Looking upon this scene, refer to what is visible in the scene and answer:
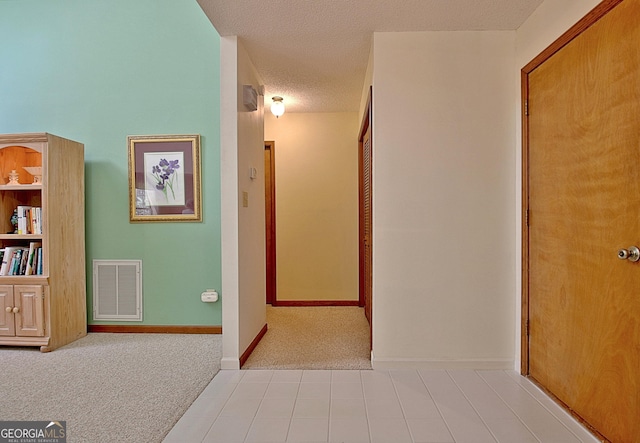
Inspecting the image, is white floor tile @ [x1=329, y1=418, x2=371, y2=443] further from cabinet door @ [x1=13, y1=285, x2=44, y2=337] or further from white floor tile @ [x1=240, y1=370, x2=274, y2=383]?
cabinet door @ [x1=13, y1=285, x2=44, y2=337]

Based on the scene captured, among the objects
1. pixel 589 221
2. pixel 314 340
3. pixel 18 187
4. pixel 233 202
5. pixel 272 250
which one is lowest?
pixel 314 340

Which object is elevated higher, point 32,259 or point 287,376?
point 32,259

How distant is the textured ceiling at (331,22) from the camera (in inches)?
93.2

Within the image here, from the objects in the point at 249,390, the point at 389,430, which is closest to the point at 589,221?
the point at 389,430

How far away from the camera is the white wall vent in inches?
145

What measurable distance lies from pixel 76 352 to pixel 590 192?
379 cm

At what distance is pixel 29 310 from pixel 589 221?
13.4 ft

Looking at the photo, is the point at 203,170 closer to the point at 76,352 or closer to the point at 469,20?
the point at 76,352

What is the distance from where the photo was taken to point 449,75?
8.89 ft

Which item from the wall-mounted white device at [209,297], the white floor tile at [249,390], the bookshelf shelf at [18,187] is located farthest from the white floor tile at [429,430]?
the bookshelf shelf at [18,187]

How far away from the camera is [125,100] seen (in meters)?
3.70

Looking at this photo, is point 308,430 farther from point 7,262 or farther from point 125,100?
point 125,100

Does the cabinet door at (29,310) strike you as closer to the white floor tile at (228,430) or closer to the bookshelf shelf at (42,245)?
the bookshelf shelf at (42,245)

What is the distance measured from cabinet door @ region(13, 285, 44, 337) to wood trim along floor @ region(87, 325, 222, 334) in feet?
1.69
